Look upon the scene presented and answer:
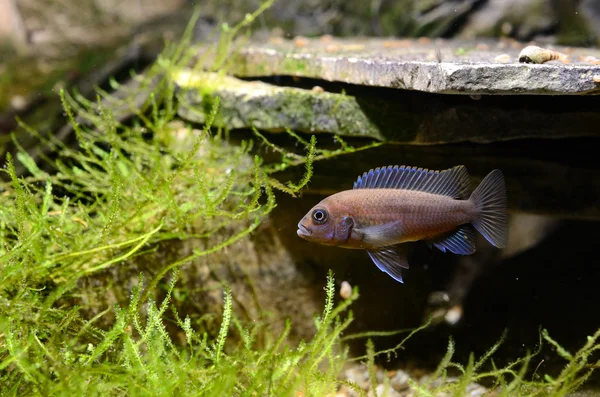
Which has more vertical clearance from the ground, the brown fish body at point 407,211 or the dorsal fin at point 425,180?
the dorsal fin at point 425,180

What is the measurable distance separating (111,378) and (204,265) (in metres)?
0.99

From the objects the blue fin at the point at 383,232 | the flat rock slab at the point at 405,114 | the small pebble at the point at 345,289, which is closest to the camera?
the blue fin at the point at 383,232

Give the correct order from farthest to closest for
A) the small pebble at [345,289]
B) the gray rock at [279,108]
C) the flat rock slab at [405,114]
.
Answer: the gray rock at [279,108] → the flat rock slab at [405,114] → the small pebble at [345,289]

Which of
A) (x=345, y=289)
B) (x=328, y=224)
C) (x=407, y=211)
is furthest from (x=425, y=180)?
(x=345, y=289)

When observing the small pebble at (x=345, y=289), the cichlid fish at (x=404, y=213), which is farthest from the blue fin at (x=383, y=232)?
the small pebble at (x=345, y=289)

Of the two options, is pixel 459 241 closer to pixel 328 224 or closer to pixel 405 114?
pixel 328 224

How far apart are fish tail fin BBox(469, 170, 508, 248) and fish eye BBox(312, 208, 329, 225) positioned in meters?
0.59

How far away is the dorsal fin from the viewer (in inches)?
72.5

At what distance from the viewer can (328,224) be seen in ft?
6.05

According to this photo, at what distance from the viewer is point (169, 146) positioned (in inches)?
138

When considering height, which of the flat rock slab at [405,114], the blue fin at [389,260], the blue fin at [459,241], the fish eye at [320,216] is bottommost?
the blue fin at [389,260]

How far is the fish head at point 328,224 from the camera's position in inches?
72.2

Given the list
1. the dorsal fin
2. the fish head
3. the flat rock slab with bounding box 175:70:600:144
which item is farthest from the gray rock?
the fish head

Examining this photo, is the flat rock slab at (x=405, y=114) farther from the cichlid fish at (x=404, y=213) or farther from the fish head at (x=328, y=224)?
the fish head at (x=328, y=224)
